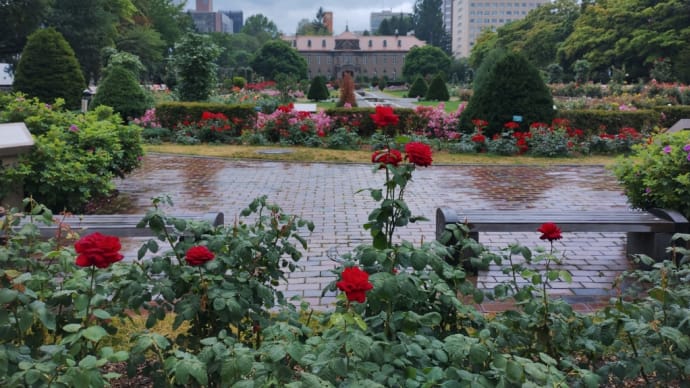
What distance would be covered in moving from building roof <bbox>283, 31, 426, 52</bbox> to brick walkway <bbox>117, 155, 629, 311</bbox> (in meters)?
98.7

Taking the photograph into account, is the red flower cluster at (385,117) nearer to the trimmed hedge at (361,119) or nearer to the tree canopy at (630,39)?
the trimmed hedge at (361,119)

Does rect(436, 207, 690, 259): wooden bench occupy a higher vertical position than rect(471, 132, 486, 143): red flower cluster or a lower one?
lower

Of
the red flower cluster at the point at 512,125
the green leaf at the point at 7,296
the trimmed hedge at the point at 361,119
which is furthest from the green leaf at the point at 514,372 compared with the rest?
the trimmed hedge at the point at 361,119

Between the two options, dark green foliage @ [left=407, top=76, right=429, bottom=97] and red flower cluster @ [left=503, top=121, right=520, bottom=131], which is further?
dark green foliage @ [left=407, top=76, right=429, bottom=97]

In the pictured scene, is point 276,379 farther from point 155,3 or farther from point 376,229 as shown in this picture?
point 155,3

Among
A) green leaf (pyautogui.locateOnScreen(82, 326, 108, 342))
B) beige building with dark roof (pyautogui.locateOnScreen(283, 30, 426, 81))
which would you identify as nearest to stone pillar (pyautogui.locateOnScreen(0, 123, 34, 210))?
green leaf (pyautogui.locateOnScreen(82, 326, 108, 342))

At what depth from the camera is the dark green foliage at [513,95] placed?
13039 millimetres

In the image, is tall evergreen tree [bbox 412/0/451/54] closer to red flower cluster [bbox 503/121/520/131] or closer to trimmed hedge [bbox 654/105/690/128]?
trimmed hedge [bbox 654/105/690/128]

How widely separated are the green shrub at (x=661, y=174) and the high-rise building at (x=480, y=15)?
153 meters

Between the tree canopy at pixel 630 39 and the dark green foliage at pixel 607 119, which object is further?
the tree canopy at pixel 630 39

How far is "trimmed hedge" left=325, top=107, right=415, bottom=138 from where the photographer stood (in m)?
14.6

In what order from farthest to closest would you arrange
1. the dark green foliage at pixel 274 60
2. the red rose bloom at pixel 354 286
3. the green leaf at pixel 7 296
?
the dark green foliage at pixel 274 60, the green leaf at pixel 7 296, the red rose bloom at pixel 354 286

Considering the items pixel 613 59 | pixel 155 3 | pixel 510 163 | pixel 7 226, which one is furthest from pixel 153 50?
pixel 7 226

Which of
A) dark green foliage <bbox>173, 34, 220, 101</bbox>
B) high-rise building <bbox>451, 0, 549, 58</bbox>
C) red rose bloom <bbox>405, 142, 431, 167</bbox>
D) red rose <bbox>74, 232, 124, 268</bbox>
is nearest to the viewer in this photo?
red rose <bbox>74, 232, 124, 268</bbox>
